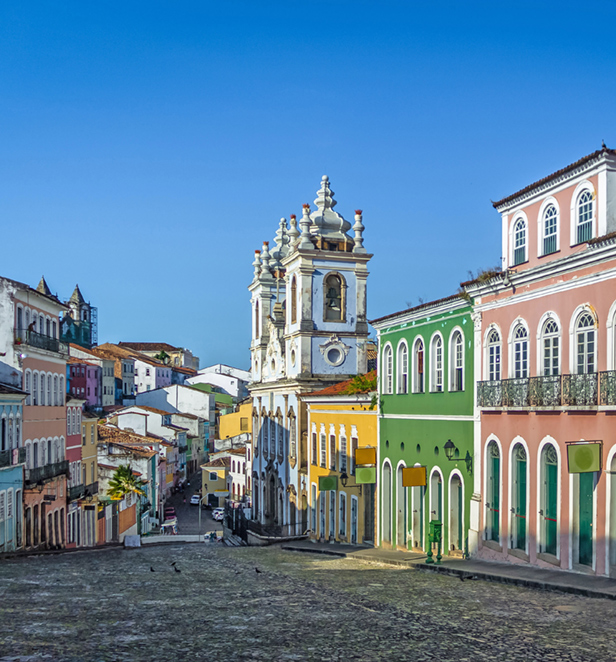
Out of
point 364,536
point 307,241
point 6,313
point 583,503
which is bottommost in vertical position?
point 364,536

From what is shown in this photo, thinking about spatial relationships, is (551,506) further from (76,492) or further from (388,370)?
(76,492)

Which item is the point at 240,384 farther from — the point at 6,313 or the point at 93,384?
the point at 6,313

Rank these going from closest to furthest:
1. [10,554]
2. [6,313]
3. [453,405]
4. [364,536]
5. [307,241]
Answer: [453,405] → [10,554] → [364,536] → [6,313] → [307,241]

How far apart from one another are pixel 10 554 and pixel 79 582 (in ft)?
35.9

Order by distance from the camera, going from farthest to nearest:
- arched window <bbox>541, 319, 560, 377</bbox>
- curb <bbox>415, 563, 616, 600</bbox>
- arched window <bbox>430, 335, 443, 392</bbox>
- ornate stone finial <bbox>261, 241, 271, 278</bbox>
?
1. ornate stone finial <bbox>261, 241, 271, 278</bbox>
2. arched window <bbox>430, 335, 443, 392</bbox>
3. arched window <bbox>541, 319, 560, 377</bbox>
4. curb <bbox>415, 563, 616, 600</bbox>

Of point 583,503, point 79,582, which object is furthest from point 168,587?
point 583,503

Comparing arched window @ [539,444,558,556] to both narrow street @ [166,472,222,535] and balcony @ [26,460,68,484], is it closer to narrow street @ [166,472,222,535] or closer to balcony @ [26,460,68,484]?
balcony @ [26,460,68,484]

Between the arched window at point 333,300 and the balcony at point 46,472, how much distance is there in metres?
16.6

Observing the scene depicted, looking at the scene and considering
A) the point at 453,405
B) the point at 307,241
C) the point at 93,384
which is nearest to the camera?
the point at 453,405

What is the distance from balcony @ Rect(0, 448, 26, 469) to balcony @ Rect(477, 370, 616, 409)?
1881 cm

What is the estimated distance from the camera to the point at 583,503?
61.4ft

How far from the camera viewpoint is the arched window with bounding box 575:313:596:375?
18.6 meters

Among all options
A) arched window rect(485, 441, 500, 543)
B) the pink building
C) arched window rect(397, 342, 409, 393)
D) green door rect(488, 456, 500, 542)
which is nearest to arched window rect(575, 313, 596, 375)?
the pink building

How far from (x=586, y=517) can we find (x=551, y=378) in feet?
10.1
